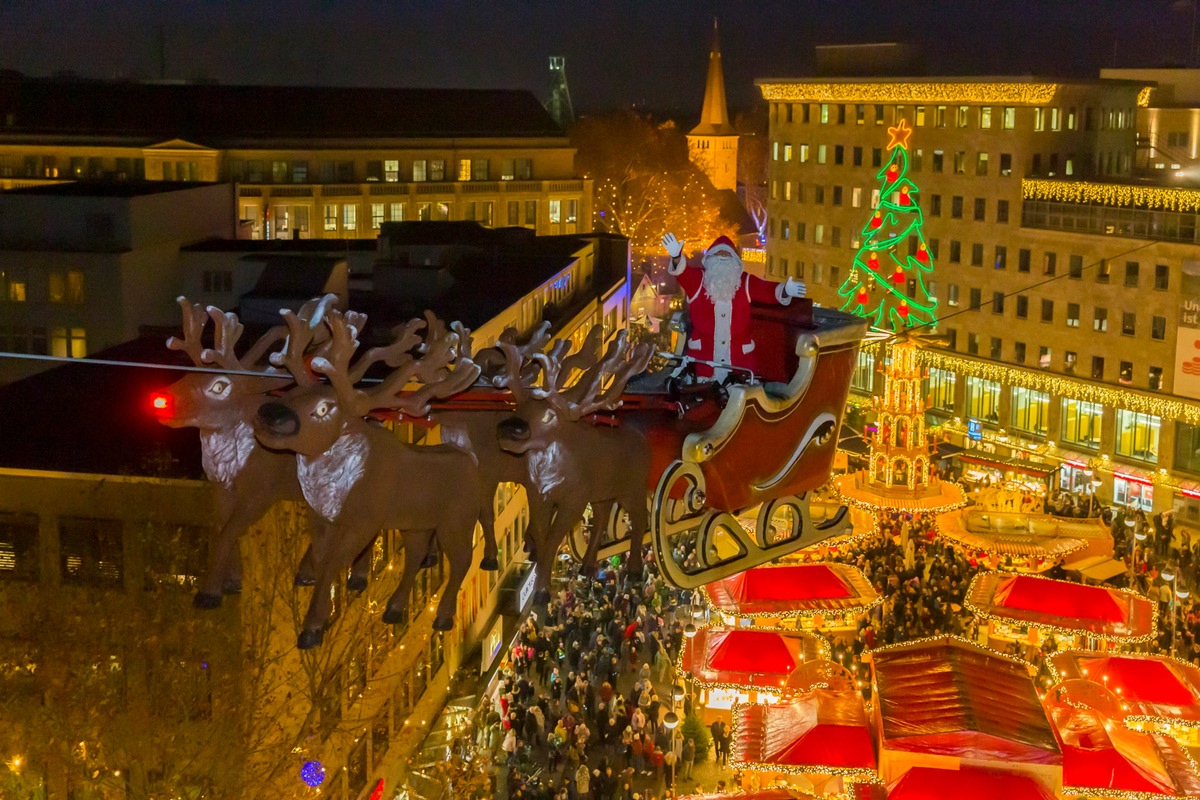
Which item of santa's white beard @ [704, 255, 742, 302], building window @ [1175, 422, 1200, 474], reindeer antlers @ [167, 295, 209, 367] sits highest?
santa's white beard @ [704, 255, 742, 302]

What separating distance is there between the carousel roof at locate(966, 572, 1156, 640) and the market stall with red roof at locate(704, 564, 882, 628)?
7.96 feet

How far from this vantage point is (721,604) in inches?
1081

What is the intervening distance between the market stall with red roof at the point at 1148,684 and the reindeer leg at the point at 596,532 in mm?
17069

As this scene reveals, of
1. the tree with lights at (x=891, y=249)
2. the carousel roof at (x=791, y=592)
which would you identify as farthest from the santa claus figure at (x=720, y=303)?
the tree with lights at (x=891, y=249)

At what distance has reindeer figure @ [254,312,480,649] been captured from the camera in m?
6.62

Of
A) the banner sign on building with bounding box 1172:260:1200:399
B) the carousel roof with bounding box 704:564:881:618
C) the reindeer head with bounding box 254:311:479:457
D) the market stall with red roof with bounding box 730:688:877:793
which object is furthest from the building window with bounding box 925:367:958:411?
the reindeer head with bounding box 254:311:479:457

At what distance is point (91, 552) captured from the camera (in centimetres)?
1800

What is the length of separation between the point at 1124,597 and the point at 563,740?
→ 1080 centimetres

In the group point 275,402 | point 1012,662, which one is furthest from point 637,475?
point 1012,662

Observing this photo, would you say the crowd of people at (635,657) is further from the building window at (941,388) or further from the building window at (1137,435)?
the building window at (941,388)

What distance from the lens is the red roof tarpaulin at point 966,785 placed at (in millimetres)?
19375

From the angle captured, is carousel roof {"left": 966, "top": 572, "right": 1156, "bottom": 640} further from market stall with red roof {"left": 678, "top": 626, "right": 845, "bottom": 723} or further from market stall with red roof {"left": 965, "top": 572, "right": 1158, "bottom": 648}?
market stall with red roof {"left": 678, "top": 626, "right": 845, "bottom": 723}

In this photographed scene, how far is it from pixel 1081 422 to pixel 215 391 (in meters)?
48.6

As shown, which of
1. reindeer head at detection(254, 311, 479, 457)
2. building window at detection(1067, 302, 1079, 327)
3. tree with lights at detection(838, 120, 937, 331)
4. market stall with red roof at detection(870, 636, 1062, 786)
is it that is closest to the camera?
reindeer head at detection(254, 311, 479, 457)
